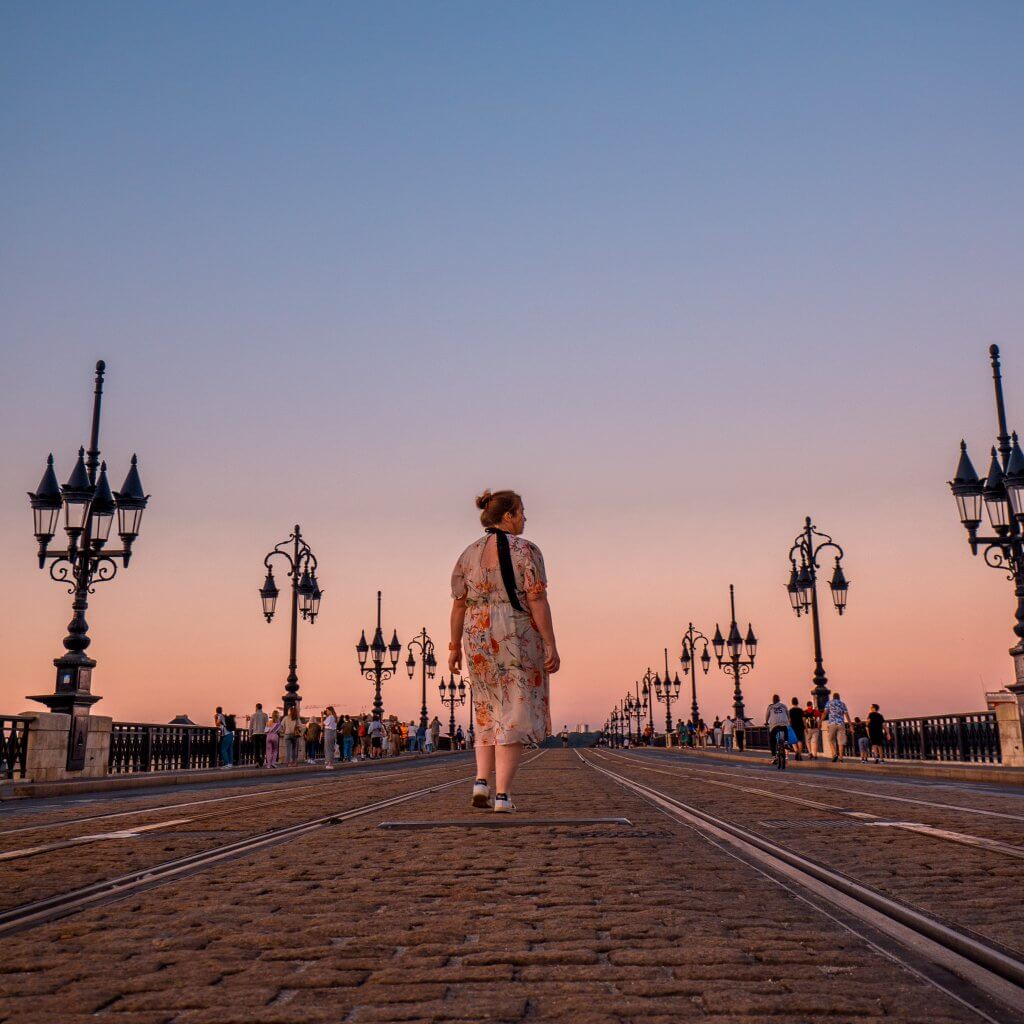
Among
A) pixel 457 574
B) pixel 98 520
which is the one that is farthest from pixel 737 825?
pixel 98 520

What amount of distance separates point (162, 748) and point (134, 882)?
849 inches

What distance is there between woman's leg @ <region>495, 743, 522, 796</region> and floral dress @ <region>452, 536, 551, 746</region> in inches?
4.0

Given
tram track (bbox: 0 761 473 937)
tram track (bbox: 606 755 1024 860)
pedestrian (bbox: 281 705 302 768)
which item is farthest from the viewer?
pedestrian (bbox: 281 705 302 768)

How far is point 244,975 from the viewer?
2715 millimetres

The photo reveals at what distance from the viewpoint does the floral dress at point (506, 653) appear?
21.9 feet

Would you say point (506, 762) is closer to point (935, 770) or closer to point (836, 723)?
point (935, 770)

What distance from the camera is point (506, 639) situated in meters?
6.76

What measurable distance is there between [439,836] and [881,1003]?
3.98m

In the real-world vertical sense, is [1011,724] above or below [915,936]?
above

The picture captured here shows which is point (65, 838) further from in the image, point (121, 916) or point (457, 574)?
point (121, 916)

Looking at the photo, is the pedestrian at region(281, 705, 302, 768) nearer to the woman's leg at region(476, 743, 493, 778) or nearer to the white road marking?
the white road marking

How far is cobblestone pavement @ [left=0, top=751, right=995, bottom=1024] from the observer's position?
7.75ft

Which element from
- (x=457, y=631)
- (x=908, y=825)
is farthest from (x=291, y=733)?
(x=908, y=825)

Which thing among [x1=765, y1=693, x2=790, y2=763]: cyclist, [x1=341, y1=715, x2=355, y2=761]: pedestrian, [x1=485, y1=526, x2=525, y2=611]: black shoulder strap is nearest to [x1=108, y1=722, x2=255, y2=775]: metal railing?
[x1=341, y1=715, x2=355, y2=761]: pedestrian
